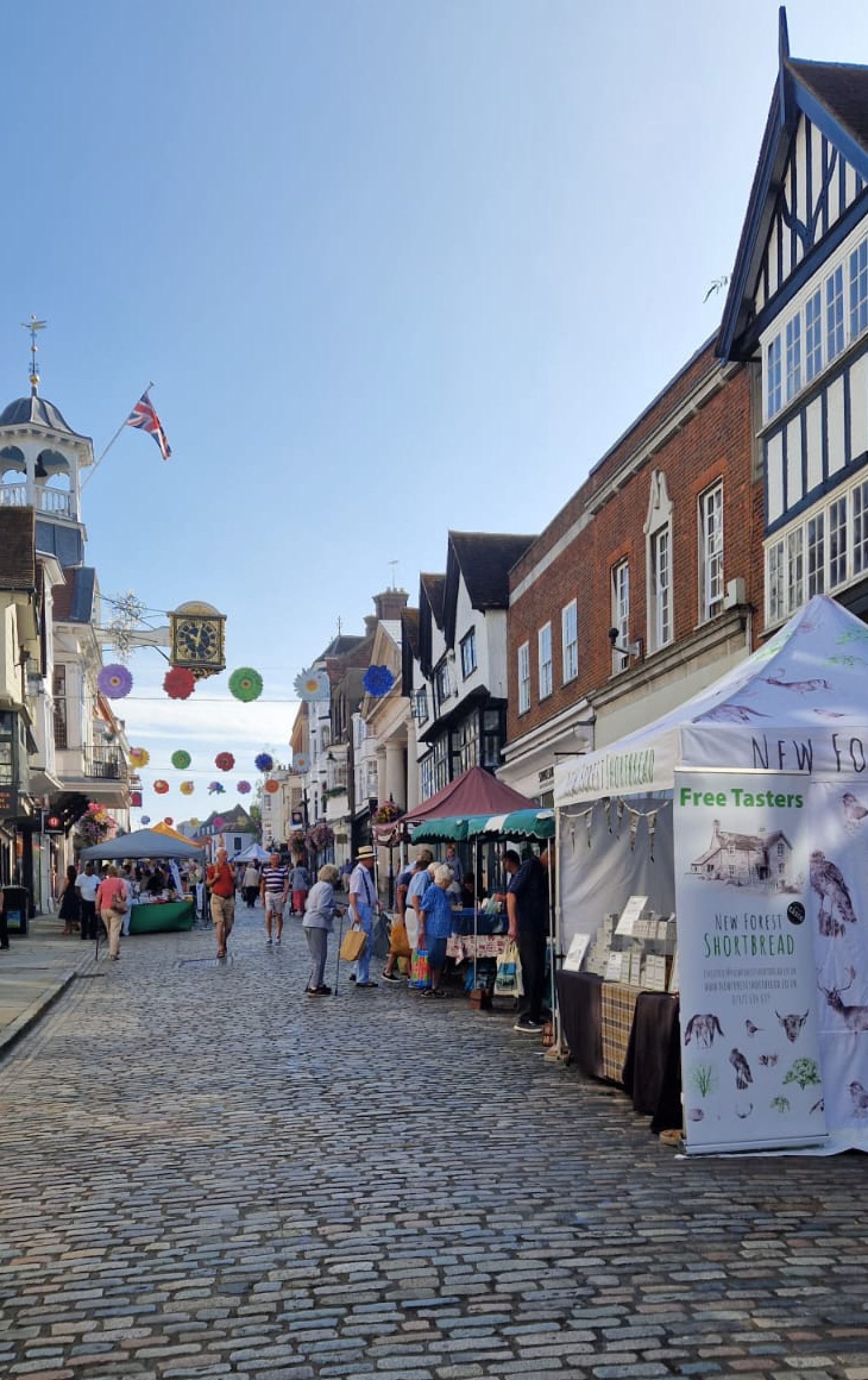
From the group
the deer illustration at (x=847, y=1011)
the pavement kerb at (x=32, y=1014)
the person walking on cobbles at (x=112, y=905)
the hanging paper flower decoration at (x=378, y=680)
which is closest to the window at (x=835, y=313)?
the deer illustration at (x=847, y=1011)

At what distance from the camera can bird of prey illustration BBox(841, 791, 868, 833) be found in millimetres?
8094

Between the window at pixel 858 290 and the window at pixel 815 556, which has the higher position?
the window at pixel 858 290

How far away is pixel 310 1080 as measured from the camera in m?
9.95

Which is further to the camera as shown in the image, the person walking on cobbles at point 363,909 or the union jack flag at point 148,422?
the union jack flag at point 148,422

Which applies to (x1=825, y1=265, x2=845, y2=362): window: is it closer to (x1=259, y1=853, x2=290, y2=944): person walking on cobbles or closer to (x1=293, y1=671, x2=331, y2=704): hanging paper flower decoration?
(x1=259, y1=853, x2=290, y2=944): person walking on cobbles

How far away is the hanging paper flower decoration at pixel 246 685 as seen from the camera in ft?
102

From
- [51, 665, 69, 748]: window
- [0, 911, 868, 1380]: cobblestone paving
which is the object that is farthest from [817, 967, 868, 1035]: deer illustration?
[51, 665, 69, 748]: window

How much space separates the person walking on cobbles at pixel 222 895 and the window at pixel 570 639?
306 inches

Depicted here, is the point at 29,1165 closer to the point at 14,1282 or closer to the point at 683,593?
the point at 14,1282

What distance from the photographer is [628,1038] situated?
9.02 m

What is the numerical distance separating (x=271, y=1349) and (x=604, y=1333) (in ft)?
3.77

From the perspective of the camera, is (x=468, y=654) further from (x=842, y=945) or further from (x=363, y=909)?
(x=842, y=945)

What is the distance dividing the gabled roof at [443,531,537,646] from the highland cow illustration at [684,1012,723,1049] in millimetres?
25304

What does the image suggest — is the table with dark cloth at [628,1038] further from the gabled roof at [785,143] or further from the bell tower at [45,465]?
the bell tower at [45,465]
